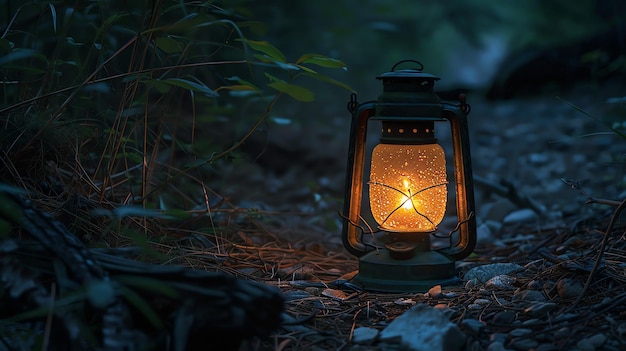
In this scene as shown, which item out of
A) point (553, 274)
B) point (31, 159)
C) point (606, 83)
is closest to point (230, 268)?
point (31, 159)

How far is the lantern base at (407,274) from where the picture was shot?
212 centimetres

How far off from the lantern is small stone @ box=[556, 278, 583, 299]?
40 centimetres

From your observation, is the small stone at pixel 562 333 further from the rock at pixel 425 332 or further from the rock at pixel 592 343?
the rock at pixel 425 332

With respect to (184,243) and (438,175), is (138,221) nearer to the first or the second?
(184,243)

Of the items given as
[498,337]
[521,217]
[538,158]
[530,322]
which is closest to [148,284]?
[498,337]

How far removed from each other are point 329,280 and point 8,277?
117cm

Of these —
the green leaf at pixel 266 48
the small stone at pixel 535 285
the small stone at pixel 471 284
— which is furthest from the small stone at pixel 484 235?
the green leaf at pixel 266 48

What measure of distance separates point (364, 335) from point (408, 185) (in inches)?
27.1

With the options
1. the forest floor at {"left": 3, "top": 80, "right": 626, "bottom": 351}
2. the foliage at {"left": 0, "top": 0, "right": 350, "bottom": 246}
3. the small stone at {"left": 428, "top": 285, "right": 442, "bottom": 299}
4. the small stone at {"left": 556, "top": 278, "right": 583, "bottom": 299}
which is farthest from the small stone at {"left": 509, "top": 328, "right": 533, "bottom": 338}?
the foliage at {"left": 0, "top": 0, "right": 350, "bottom": 246}

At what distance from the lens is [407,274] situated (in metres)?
2.15

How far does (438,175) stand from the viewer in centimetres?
223

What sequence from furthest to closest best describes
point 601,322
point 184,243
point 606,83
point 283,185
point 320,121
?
point 606,83
point 320,121
point 283,185
point 184,243
point 601,322

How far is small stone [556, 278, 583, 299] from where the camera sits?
1.82 metres

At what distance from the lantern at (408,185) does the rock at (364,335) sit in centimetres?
43
